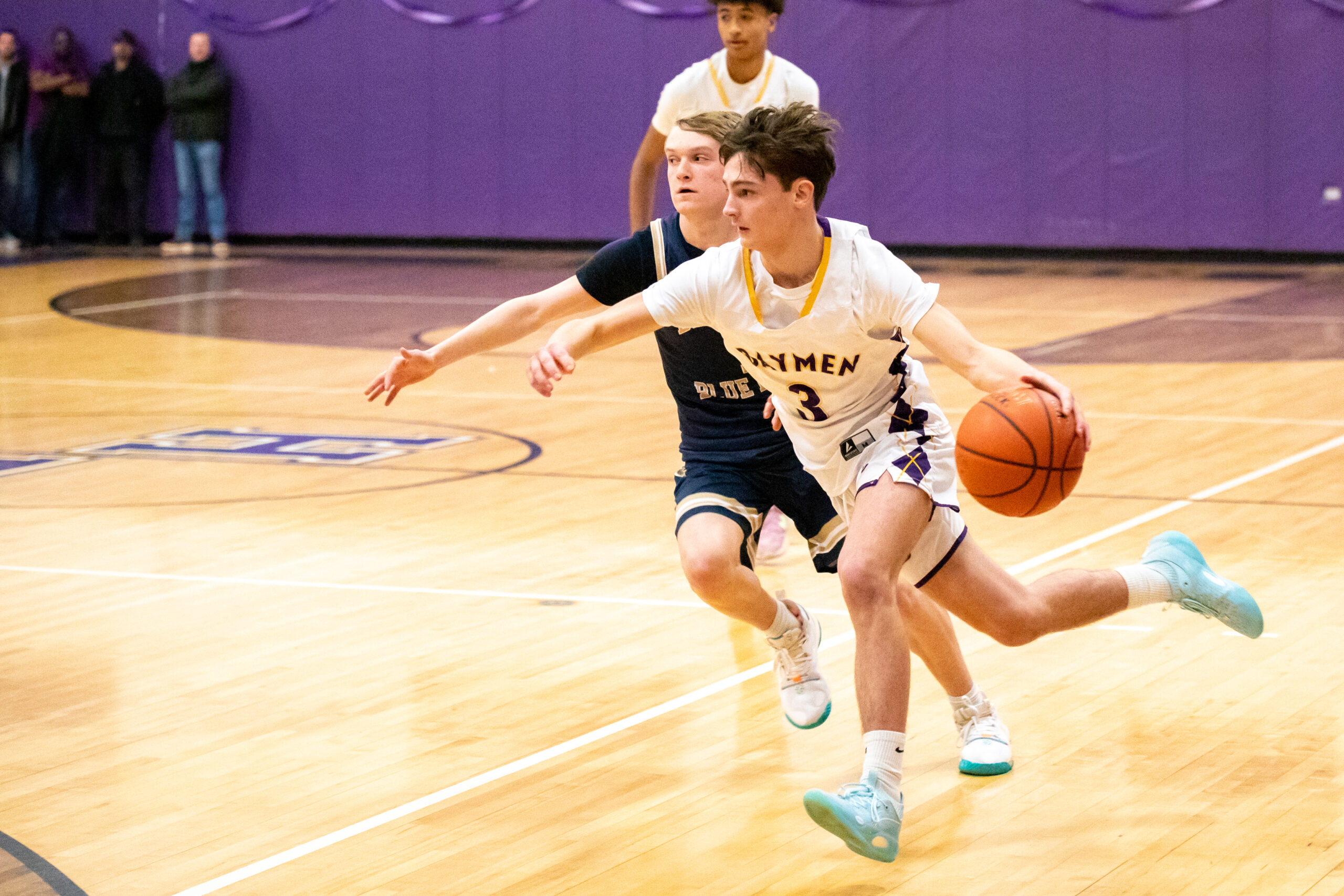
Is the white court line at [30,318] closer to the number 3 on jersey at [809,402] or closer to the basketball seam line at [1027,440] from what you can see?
the number 3 on jersey at [809,402]

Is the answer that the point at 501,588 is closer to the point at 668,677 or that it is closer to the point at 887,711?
the point at 668,677

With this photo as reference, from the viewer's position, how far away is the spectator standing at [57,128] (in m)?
19.5

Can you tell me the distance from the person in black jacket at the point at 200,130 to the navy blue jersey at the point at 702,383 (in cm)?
1491

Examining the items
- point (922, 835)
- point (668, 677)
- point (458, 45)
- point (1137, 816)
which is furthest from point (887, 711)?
point (458, 45)

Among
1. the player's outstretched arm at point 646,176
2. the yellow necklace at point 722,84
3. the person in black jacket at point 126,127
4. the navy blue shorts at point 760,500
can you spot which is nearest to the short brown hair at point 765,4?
the yellow necklace at point 722,84

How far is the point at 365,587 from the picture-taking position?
6156mm

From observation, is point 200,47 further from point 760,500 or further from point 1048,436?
point 1048,436

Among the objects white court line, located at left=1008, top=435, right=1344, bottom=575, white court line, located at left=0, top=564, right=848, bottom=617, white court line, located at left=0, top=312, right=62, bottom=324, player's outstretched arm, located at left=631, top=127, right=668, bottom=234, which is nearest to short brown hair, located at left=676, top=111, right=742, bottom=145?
white court line, located at left=0, top=564, right=848, bottom=617

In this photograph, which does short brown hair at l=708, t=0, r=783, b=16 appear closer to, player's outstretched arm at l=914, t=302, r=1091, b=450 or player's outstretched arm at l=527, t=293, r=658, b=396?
player's outstretched arm at l=527, t=293, r=658, b=396

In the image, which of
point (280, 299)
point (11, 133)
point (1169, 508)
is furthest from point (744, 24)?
point (11, 133)

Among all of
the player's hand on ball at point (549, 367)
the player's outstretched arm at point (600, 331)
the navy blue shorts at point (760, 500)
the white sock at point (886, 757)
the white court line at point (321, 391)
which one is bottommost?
the white court line at point (321, 391)

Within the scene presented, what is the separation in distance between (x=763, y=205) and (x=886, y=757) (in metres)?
1.11

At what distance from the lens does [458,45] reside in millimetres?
18922

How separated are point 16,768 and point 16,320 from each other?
9940mm
